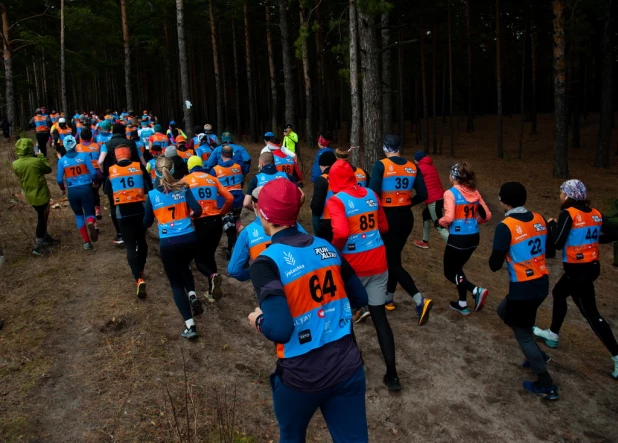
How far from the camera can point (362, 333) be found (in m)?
6.24

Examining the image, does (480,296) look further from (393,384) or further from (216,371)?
(216,371)

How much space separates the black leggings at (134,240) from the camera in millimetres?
7043

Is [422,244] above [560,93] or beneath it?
beneath

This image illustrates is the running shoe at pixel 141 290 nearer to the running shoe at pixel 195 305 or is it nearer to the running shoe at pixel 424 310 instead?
the running shoe at pixel 195 305

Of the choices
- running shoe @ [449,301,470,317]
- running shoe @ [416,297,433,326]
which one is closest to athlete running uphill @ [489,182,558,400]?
running shoe @ [416,297,433,326]

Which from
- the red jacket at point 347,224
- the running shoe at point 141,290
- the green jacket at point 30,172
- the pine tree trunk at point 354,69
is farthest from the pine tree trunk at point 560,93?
the green jacket at point 30,172

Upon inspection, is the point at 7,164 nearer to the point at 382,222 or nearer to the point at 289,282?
the point at 382,222

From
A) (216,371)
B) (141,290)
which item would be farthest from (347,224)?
(141,290)

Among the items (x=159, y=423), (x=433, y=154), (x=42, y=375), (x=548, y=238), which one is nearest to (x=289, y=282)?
(x=159, y=423)

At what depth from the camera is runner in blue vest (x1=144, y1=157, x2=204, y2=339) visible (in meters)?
5.81

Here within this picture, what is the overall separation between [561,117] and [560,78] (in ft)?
5.01

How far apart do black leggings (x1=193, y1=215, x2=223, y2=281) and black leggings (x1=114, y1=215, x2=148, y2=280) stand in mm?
963

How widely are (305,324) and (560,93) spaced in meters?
19.2

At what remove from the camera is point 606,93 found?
20.0 metres
